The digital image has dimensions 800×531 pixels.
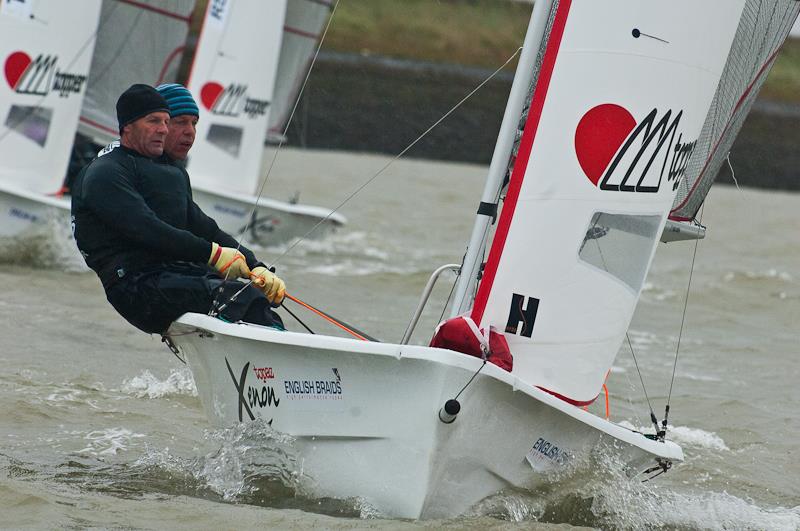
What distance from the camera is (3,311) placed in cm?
809

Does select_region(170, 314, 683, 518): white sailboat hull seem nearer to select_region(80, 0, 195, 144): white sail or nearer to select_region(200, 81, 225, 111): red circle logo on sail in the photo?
select_region(200, 81, 225, 111): red circle logo on sail

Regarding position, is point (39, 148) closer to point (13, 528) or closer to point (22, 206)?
point (22, 206)

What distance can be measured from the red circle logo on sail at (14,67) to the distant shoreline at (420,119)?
12941 mm

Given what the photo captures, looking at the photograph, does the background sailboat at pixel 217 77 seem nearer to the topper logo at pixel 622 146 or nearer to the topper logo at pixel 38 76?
the topper logo at pixel 38 76

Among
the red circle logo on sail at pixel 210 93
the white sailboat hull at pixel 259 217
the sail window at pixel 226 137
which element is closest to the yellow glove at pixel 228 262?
the white sailboat hull at pixel 259 217

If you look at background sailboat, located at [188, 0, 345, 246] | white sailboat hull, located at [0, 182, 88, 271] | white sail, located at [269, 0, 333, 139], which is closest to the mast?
white sailboat hull, located at [0, 182, 88, 271]

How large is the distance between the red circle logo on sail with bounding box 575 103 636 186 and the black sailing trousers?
3.96 ft

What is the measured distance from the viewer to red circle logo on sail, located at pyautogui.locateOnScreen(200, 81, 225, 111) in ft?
41.8

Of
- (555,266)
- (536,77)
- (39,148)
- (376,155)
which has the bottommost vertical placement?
(376,155)

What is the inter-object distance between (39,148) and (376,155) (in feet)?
50.8

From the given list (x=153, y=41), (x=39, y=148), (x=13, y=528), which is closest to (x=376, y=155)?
(x=153, y=41)

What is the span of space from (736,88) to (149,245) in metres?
2.44

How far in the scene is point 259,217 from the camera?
12219 millimetres

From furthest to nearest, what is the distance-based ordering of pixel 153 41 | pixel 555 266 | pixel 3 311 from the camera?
pixel 153 41
pixel 3 311
pixel 555 266
